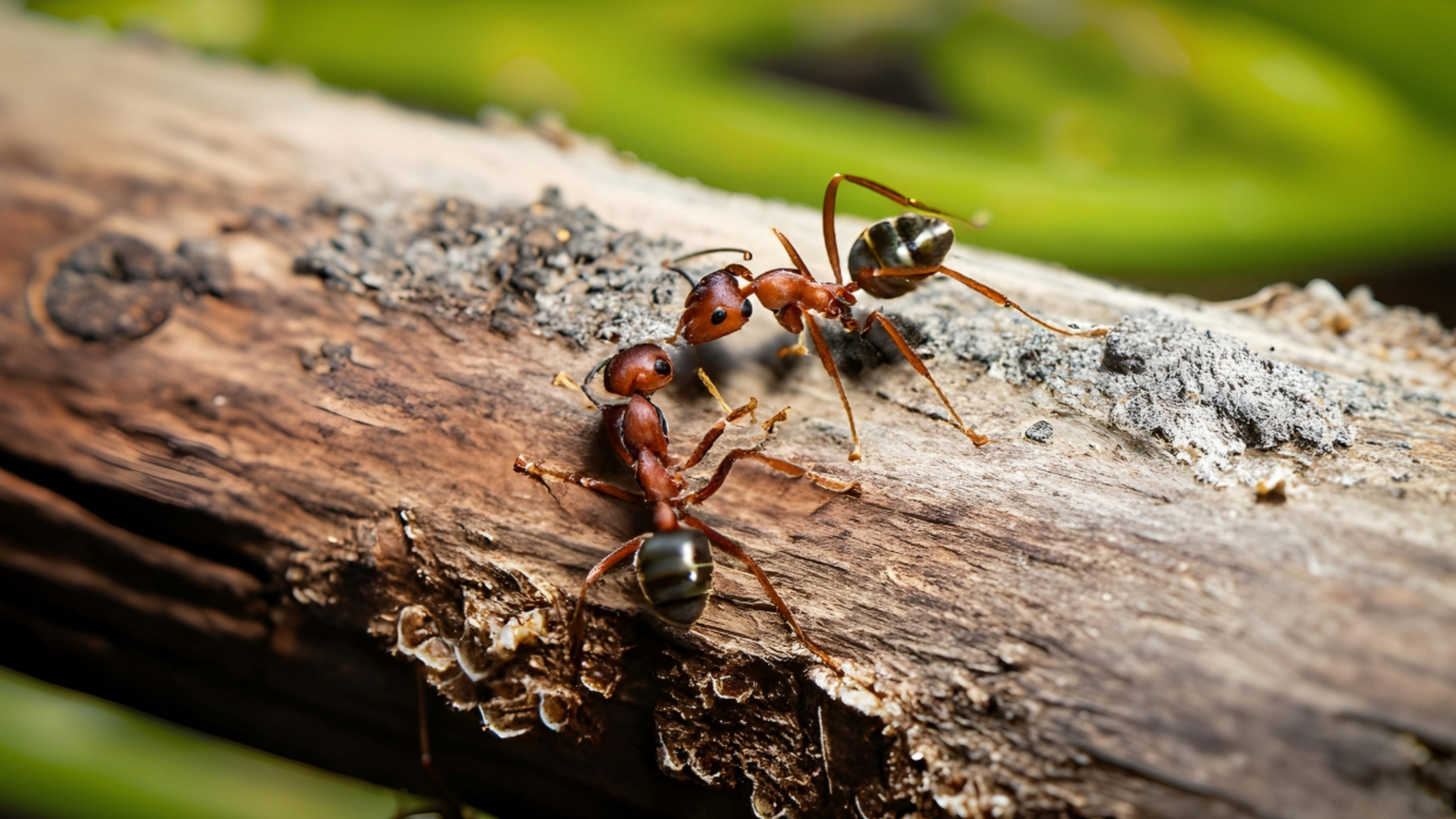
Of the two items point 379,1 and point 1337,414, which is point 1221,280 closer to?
point 1337,414

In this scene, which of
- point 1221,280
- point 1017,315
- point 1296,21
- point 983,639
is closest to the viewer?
point 983,639

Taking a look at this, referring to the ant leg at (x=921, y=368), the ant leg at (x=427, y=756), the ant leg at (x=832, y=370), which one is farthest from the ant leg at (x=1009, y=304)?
the ant leg at (x=427, y=756)

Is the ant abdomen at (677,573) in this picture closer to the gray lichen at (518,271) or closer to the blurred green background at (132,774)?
the gray lichen at (518,271)


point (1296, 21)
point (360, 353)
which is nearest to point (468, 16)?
point (360, 353)

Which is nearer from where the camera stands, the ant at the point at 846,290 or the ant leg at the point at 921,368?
the ant leg at the point at 921,368

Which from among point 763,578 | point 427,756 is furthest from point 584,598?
point 427,756

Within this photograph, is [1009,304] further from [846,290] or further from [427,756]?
[427,756]

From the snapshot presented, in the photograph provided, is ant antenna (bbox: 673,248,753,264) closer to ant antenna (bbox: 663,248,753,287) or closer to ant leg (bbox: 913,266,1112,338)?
ant antenna (bbox: 663,248,753,287)

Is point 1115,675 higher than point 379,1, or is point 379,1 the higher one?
point 379,1
